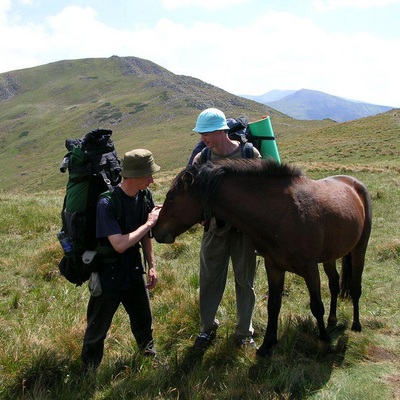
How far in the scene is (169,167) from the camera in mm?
69188

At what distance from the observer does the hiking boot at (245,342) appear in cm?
481

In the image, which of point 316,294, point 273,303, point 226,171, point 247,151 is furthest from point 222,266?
point 247,151

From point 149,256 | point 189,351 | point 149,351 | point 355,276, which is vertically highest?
point 149,256

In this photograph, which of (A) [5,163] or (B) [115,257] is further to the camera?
(A) [5,163]

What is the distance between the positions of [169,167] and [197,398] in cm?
6591

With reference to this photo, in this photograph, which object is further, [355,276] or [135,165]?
[355,276]

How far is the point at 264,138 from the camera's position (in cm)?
500

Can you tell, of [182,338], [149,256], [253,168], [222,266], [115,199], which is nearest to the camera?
[115,199]

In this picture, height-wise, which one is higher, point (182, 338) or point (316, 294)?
point (316, 294)

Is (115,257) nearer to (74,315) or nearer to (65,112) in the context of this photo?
(74,315)

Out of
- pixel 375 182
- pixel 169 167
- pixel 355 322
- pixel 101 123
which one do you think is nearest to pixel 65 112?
pixel 101 123

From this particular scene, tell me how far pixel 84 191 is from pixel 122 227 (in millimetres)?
516

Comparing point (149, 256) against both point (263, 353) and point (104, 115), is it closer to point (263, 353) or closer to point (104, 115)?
point (263, 353)

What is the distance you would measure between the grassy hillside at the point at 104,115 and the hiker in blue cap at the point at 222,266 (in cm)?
6364
